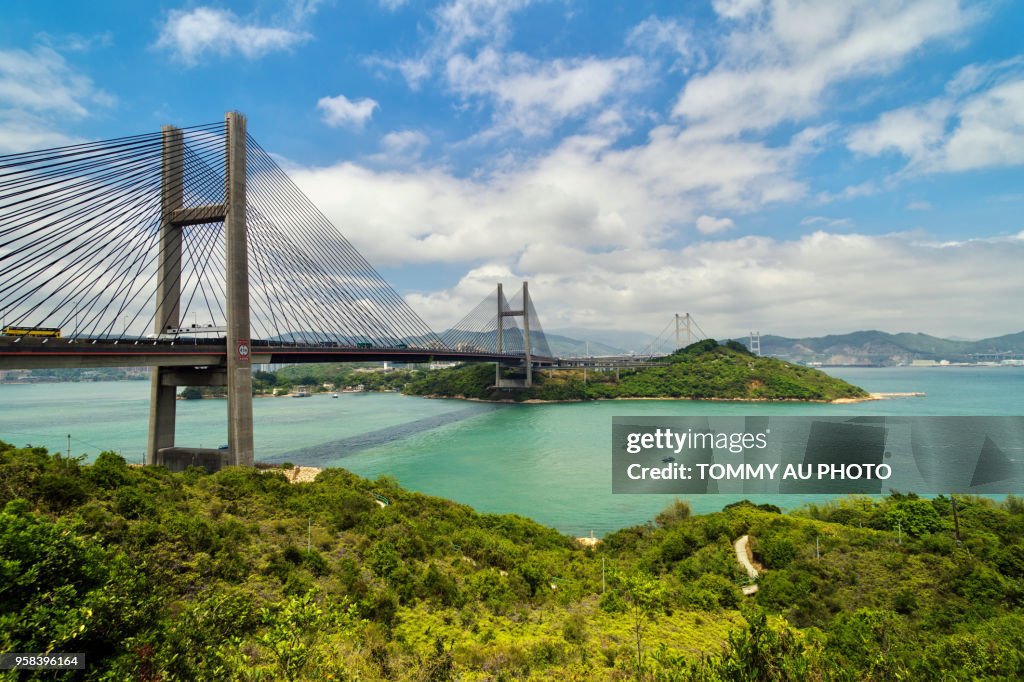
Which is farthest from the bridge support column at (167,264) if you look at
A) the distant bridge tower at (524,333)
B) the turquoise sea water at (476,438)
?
the distant bridge tower at (524,333)

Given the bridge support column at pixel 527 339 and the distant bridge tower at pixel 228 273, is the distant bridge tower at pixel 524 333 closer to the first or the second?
the bridge support column at pixel 527 339

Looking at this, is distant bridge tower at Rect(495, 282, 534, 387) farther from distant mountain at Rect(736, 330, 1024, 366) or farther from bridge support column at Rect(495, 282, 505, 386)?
distant mountain at Rect(736, 330, 1024, 366)

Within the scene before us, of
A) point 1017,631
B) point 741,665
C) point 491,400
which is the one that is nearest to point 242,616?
point 741,665

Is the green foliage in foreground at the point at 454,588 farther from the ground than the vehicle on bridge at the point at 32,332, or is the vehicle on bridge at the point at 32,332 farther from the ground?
the vehicle on bridge at the point at 32,332

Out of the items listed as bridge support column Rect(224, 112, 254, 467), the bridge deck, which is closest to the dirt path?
bridge support column Rect(224, 112, 254, 467)

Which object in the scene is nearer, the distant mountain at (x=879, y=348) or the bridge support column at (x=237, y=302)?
the bridge support column at (x=237, y=302)

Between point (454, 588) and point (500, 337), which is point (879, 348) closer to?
point (500, 337)
